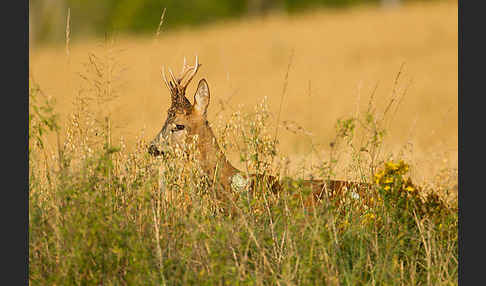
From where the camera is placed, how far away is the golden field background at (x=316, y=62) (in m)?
17.3

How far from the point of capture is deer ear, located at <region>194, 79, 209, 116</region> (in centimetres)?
627

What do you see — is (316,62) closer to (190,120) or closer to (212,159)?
(190,120)

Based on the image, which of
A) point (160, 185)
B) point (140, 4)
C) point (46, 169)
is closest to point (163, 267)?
point (160, 185)

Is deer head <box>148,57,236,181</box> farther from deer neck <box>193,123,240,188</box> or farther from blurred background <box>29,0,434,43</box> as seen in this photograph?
blurred background <box>29,0,434,43</box>

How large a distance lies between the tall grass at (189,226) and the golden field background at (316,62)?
28.7ft

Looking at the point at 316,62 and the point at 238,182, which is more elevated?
the point at 316,62

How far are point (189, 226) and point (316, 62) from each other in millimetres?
18896

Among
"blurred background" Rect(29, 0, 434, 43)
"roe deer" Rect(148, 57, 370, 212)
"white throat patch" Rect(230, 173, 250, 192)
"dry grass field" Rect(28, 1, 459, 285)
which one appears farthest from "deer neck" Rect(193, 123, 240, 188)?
"blurred background" Rect(29, 0, 434, 43)

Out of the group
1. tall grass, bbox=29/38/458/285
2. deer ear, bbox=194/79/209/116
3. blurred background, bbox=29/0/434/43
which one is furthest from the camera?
blurred background, bbox=29/0/434/43

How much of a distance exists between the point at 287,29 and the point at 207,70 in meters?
5.45

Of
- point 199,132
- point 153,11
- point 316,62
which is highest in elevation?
point 153,11

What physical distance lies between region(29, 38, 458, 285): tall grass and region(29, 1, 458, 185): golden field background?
875 centimetres

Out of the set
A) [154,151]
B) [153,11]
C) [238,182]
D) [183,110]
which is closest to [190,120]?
[183,110]

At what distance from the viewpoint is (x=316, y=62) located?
22906 millimetres
